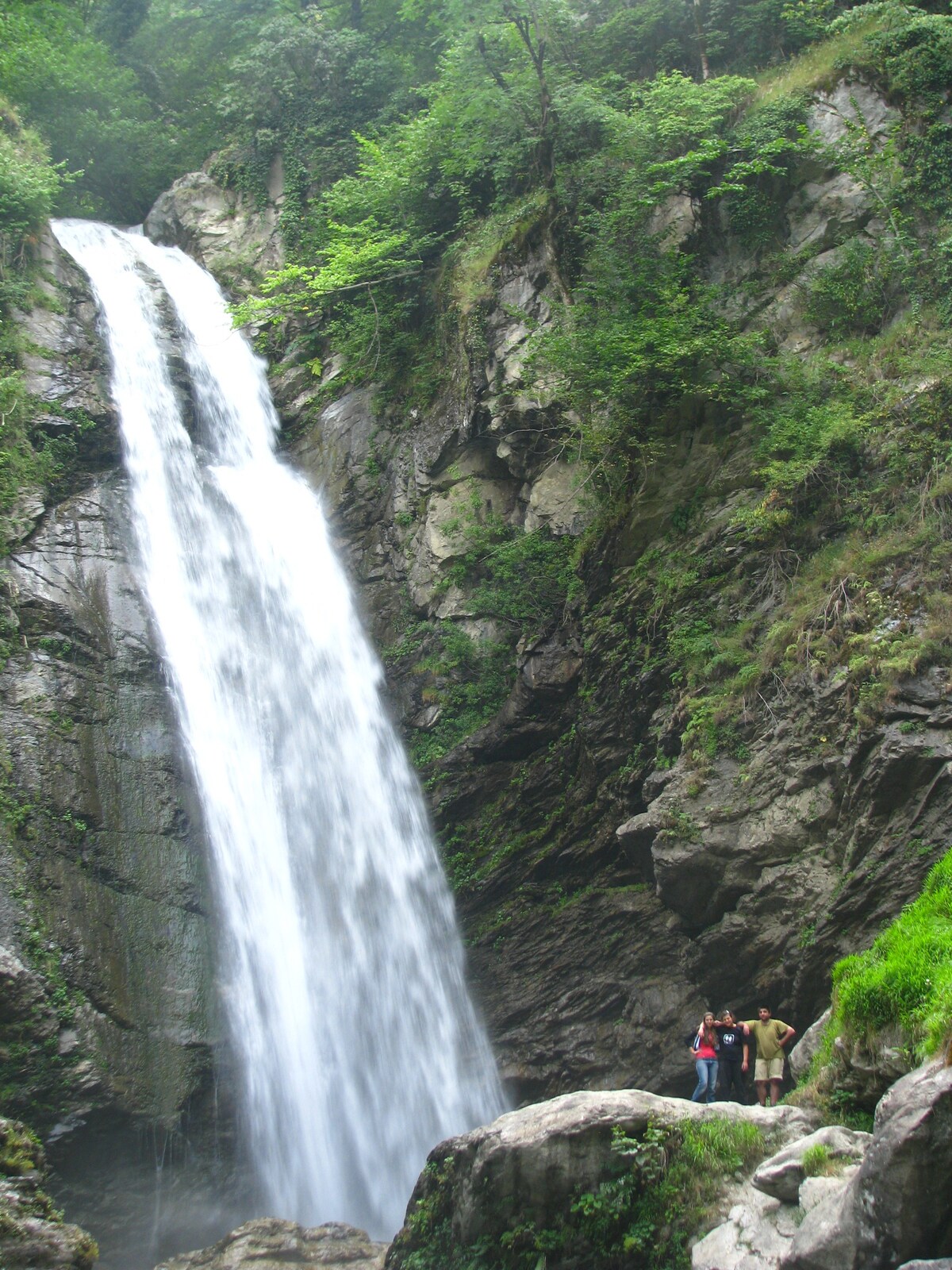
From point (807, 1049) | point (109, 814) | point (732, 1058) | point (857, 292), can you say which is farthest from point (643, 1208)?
point (857, 292)

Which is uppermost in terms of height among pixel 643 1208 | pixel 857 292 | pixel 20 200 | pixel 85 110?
pixel 85 110

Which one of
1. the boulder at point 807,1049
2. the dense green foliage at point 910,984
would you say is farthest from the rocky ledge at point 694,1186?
the boulder at point 807,1049

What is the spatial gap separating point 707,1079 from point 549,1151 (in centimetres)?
279

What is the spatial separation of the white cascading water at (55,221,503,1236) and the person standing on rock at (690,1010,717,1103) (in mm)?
3380

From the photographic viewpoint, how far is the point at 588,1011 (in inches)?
433

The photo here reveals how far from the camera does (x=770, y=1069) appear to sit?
8172mm

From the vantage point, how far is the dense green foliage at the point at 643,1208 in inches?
228

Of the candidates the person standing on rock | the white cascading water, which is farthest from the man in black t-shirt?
the white cascading water

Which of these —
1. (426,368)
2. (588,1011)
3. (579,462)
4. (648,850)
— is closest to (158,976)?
(588,1011)

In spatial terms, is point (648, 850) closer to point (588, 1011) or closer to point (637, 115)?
point (588, 1011)

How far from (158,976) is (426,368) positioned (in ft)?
36.1

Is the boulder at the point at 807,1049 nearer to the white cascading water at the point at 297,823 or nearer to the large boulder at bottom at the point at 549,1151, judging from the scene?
the large boulder at bottom at the point at 549,1151

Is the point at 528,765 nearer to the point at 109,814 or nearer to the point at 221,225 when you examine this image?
the point at 109,814

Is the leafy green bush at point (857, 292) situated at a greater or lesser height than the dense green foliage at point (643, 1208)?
greater
